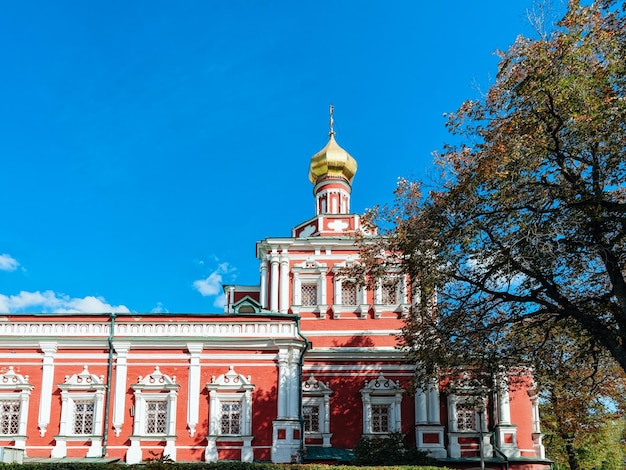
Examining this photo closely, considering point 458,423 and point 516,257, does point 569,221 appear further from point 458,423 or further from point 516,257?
point 458,423

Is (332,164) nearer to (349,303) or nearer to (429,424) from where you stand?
(349,303)

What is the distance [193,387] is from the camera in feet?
58.3

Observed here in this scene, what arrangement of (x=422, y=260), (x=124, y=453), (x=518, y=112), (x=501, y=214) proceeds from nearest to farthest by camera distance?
(x=518, y=112) → (x=501, y=214) → (x=422, y=260) → (x=124, y=453)

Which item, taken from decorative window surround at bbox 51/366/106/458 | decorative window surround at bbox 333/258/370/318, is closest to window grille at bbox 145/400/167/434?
decorative window surround at bbox 51/366/106/458

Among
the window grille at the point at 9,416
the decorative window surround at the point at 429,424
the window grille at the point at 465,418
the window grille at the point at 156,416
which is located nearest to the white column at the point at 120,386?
the window grille at the point at 156,416

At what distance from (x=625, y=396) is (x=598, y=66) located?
1659cm

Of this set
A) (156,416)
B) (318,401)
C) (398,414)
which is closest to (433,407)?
(398,414)

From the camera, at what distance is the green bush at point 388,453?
1810 cm

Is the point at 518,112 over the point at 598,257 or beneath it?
over

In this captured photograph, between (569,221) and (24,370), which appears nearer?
(569,221)

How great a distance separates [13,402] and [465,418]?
13339 millimetres

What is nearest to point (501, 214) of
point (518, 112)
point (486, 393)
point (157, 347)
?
point (518, 112)

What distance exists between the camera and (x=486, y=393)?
18.1 m

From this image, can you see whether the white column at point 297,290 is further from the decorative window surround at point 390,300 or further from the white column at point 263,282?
the decorative window surround at point 390,300
